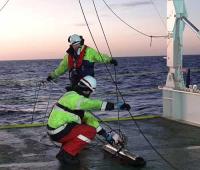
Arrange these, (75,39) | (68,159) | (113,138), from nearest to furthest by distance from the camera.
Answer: (68,159)
(113,138)
(75,39)

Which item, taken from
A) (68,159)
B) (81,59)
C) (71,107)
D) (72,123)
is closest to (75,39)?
(81,59)

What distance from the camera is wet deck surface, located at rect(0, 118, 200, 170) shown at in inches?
265

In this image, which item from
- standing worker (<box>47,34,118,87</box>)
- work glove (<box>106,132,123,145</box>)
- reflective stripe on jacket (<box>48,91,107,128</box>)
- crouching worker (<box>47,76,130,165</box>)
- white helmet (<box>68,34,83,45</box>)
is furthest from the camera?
standing worker (<box>47,34,118,87</box>)

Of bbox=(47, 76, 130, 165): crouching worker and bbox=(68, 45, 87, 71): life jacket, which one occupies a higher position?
bbox=(68, 45, 87, 71): life jacket

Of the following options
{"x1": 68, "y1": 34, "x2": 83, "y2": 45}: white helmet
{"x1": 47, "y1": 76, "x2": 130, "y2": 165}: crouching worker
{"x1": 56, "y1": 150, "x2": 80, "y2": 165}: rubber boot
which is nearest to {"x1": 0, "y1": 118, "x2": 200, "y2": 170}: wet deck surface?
{"x1": 56, "y1": 150, "x2": 80, "y2": 165}: rubber boot

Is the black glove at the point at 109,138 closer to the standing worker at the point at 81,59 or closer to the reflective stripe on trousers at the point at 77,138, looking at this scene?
the reflective stripe on trousers at the point at 77,138

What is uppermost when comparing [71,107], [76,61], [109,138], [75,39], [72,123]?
[75,39]

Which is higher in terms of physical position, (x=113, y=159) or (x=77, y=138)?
(x=77, y=138)

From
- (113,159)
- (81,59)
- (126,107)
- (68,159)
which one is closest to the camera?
(126,107)

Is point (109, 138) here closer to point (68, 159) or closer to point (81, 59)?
point (68, 159)

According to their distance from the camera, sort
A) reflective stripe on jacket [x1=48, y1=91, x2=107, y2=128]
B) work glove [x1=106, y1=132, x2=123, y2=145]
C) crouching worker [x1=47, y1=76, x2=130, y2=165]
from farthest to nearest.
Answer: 1. work glove [x1=106, y1=132, x2=123, y2=145]
2. crouching worker [x1=47, y1=76, x2=130, y2=165]
3. reflective stripe on jacket [x1=48, y1=91, x2=107, y2=128]

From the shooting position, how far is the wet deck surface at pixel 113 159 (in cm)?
674

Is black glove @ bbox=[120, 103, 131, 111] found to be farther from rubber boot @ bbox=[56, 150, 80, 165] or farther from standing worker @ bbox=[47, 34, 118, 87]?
standing worker @ bbox=[47, 34, 118, 87]

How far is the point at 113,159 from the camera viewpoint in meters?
7.07
